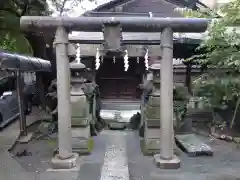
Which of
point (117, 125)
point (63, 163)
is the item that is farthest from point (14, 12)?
point (63, 163)

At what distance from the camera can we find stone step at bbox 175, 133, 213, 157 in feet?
25.4

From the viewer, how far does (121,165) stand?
6.96 meters

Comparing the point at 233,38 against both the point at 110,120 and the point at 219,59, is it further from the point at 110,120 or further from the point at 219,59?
the point at 110,120

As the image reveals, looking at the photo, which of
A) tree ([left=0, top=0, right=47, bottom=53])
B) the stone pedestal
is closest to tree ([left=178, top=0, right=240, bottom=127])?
the stone pedestal

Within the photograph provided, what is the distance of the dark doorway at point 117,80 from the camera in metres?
14.8

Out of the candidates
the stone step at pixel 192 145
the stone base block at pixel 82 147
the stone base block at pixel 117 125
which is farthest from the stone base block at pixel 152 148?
the stone base block at pixel 117 125

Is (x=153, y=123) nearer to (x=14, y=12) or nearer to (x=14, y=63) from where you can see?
(x=14, y=63)

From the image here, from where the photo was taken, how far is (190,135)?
9148 millimetres

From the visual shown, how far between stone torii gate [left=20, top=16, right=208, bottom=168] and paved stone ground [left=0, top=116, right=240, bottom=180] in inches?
14.6

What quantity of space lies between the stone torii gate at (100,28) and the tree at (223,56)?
1.82 feet

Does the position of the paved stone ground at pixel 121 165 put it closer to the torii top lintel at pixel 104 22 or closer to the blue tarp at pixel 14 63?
the blue tarp at pixel 14 63

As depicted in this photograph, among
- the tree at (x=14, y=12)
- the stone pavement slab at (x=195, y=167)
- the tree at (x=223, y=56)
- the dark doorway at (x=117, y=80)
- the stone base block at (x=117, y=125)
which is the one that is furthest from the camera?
the dark doorway at (x=117, y=80)

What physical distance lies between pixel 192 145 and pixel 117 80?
7481mm

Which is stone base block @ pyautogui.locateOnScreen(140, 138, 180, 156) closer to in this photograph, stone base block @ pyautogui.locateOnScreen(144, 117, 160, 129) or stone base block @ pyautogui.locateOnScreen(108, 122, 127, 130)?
stone base block @ pyautogui.locateOnScreen(144, 117, 160, 129)
